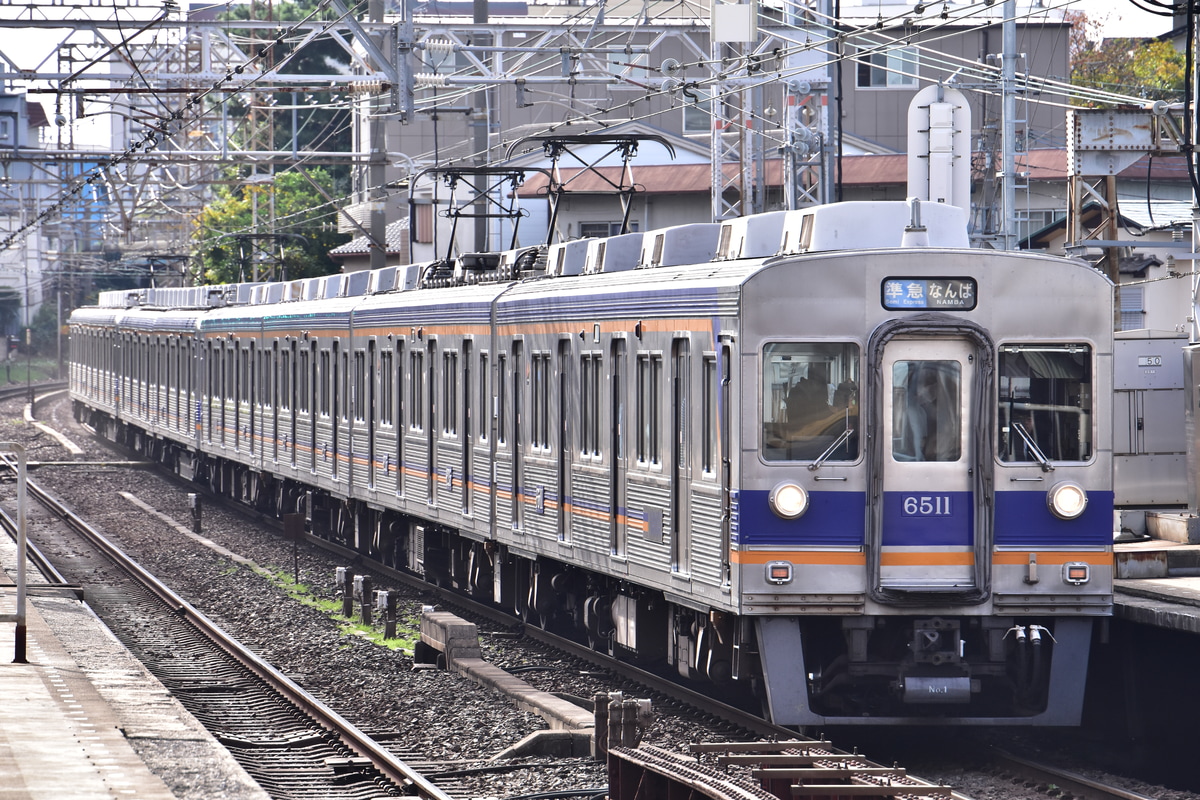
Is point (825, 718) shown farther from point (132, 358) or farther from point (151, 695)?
point (132, 358)

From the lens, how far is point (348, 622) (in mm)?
15898

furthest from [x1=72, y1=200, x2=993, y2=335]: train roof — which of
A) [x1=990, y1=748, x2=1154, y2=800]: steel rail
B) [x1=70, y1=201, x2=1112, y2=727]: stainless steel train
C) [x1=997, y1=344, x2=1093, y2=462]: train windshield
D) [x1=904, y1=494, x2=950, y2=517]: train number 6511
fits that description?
[x1=990, y1=748, x2=1154, y2=800]: steel rail

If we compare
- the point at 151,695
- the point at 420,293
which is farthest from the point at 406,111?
the point at 151,695

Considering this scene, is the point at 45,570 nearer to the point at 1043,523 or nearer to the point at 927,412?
the point at 927,412

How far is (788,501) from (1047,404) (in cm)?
152

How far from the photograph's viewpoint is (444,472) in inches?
639

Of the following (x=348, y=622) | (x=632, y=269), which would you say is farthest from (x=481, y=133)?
(x=632, y=269)

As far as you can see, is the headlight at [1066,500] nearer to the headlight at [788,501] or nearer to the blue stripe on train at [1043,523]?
the blue stripe on train at [1043,523]

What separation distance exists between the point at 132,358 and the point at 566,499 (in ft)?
81.9

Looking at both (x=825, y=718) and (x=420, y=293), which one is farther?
(x=420, y=293)

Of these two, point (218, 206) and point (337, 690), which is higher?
point (218, 206)

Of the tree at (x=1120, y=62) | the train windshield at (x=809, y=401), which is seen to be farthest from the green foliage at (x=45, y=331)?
the train windshield at (x=809, y=401)

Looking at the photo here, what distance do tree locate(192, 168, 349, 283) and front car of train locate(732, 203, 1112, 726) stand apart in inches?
1085

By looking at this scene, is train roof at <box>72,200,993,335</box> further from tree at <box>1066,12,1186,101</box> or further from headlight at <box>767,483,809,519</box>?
tree at <box>1066,12,1186,101</box>
